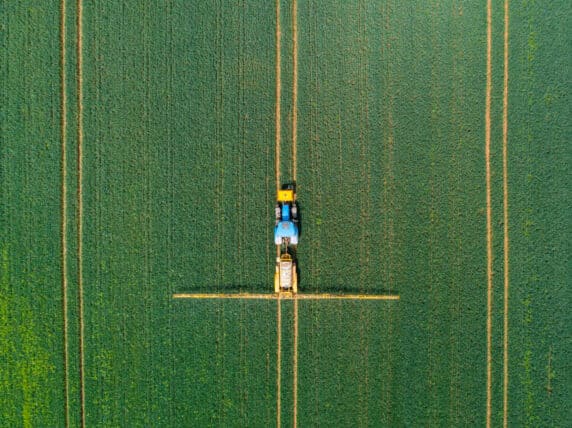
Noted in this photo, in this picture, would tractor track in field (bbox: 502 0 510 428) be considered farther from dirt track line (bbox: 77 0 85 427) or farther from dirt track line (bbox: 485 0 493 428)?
dirt track line (bbox: 77 0 85 427)

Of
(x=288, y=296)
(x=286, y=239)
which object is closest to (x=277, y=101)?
(x=286, y=239)

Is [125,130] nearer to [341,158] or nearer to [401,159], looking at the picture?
[341,158]

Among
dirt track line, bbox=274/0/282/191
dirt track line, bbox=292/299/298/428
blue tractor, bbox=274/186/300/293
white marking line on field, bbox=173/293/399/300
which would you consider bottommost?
dirt track line, bbox=292/299/298/428

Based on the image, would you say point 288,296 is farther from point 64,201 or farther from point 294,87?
point 64,201

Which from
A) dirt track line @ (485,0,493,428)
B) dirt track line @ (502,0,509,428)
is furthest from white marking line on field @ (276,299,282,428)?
dirt track line @ (502,0,509,428)

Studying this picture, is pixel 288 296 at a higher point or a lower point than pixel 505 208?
lower

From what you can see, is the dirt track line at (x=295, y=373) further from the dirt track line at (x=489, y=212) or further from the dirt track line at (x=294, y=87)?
the dirt track line at (x=489, y=212)

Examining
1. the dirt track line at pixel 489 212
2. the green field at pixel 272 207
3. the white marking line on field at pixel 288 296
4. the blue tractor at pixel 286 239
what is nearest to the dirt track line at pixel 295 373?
the green field at pixel 272 207

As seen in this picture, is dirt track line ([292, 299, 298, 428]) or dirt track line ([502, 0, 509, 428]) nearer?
dirt track line ([502, 0, 509, 428])
